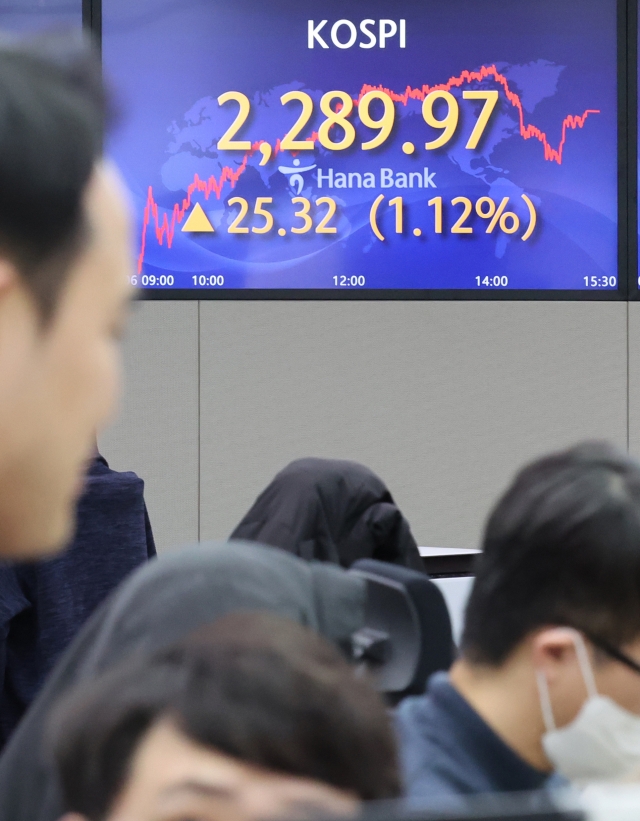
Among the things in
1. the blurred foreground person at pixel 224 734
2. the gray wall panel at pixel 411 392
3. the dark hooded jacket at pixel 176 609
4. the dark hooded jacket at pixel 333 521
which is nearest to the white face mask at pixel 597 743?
the dark hooded jacket at pixel 176 609

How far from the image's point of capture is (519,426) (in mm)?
3812

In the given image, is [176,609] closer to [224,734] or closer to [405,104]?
[224,734]

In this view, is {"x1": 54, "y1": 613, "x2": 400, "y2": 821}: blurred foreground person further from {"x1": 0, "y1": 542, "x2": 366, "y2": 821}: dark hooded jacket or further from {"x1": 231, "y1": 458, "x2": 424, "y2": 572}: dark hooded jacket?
{"x1": 231, "y1": 458, "x2": 424, "y2": 572}: dark hooded jacket

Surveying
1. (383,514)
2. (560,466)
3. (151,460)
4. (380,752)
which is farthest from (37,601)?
(151,460)

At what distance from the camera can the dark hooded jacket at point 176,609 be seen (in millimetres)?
739

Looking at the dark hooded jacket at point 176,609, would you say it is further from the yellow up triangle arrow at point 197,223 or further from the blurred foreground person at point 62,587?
the yellow up triangle arrow at point 197,223

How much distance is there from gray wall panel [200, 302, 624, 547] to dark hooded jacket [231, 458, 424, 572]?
4.45ft

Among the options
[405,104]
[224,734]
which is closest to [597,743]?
[224,734]

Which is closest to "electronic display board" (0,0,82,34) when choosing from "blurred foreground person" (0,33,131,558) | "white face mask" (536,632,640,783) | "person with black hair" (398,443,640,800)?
"person with black hair" (398,443,640,800)

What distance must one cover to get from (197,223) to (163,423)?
24.8 inches

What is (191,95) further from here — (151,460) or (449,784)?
(449,784)

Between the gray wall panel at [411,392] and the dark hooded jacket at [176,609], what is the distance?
2.94m

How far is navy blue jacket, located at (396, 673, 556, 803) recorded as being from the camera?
3.10 ft

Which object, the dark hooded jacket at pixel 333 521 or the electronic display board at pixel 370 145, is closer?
the dark hooded jacket at pixel 333 521
